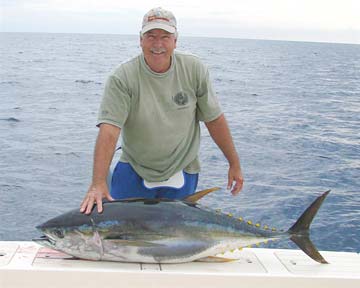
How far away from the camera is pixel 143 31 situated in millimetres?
Answer: 2873

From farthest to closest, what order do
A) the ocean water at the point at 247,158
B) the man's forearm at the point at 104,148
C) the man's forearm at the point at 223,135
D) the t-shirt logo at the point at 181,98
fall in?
1. the ocean water at the point at 247,158
2. the man's forearm at the point at 223,135
3. the t-shirt logo at the point at 181,98
4. the man's forearm at the point at 104,148

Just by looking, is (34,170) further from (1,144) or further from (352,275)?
(352,275)

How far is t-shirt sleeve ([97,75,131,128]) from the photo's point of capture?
2861 mm

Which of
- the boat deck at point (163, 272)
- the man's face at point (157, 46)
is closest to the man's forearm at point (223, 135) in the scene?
the man's face at point (157, 46)

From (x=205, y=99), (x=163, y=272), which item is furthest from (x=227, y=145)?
(x=163, y=272)

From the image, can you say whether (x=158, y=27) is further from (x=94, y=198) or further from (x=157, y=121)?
(x=94, y=198)

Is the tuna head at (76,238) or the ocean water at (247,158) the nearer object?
the tuna head at (76,238)

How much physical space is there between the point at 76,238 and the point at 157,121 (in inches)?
31.1

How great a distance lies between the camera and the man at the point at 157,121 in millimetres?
2848

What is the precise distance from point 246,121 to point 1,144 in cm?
520

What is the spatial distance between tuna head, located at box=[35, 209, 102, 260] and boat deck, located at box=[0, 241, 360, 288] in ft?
0.15

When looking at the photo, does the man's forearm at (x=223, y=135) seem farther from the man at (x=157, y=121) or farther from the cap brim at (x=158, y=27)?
the cap brim at (x=158, y=27)

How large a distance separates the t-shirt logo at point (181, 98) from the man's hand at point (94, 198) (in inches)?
23.1

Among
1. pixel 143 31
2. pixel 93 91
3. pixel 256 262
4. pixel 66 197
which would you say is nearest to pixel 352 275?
pixel 256 262
